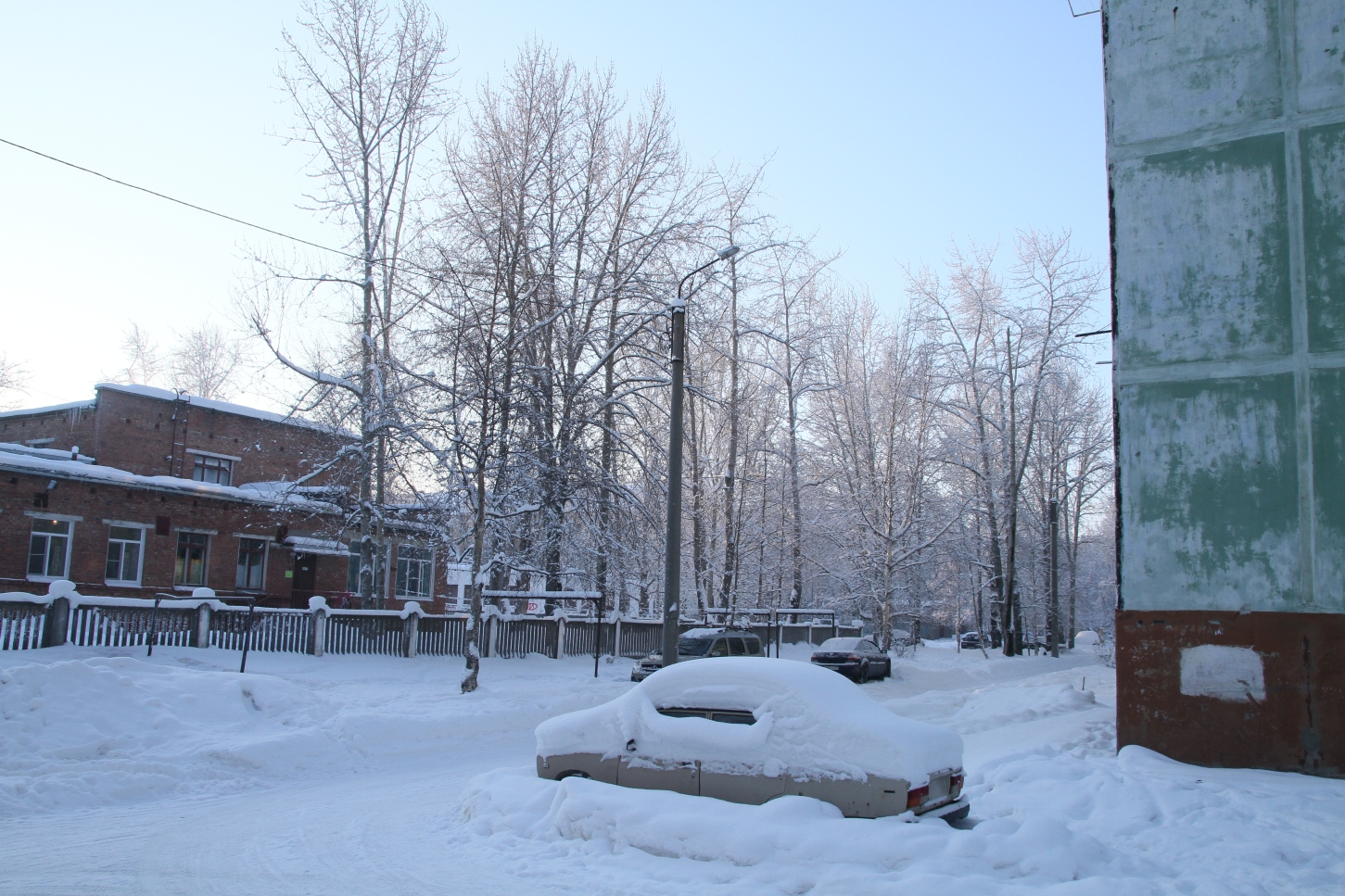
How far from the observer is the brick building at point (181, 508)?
25.8 meters

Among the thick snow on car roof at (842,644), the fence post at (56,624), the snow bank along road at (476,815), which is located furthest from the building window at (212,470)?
the thick snow on car roof at (842,644)

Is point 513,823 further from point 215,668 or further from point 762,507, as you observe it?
point 762,507

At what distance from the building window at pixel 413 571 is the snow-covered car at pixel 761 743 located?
2939cm

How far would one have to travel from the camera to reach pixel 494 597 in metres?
24.4

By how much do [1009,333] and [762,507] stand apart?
1391cm

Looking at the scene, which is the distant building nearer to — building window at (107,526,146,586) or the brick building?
the brick building

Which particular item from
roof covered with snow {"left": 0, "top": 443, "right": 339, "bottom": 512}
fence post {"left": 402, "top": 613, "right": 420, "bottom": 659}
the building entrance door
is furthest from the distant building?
the building entrance door

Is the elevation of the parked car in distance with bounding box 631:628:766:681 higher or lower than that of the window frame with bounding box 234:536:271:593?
lower

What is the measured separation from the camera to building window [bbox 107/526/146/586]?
27.1m

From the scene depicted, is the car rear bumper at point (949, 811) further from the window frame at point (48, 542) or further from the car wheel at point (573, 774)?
the window frame at point (48, 542)

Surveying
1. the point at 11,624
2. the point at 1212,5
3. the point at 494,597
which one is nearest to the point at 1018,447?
the point at 494,597

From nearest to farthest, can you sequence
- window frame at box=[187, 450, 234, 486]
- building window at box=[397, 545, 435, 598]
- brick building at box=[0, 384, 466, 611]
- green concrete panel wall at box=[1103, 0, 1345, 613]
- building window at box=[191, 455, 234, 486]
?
green concrete panel wall at box=[1103, 0, 1345, 613] → brick building at box=[0, 384, 466, 611] → window frame at box=[187, 450, 234, 486] → building window at box=[191, 455, 234, 486] → building window at box=[397, 545, 435, 598]

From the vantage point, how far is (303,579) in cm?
3362

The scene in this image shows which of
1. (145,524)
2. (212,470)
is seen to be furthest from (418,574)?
(145,524)
